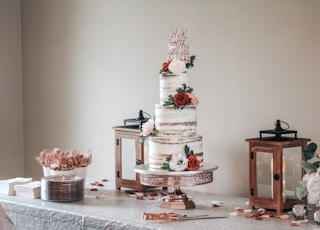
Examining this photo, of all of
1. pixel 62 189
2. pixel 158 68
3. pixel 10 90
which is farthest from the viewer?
pixel 10 90

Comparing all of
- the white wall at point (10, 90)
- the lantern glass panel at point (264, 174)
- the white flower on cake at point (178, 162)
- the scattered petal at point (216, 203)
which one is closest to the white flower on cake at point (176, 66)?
the white flower on cake at point (178, 162)

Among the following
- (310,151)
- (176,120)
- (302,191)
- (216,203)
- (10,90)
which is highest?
(10,90)

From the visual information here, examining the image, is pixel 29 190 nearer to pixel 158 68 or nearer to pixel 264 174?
pixel 158 68

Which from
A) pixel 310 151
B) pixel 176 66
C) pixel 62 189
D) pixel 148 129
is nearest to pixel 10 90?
pixel 62 189

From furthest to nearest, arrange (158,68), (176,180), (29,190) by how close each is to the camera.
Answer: (158,68), (29,190), (176,180)

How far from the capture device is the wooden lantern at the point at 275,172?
2.77 m

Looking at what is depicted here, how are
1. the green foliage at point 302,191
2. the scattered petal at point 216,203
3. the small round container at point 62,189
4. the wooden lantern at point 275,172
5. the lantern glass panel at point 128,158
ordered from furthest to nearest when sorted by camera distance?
1. the lantern glass panel at point 128,158
2. the small round container at point 62,189
3. the scattered petal at point 216,203
4. the wooden lantern at point 275,172
5. the green foliage at point 302,191

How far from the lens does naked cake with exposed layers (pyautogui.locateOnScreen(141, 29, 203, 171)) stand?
2910 millimetres

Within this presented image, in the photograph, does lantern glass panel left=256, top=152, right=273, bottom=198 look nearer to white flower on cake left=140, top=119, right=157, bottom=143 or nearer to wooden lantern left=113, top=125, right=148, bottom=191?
white flower on cake left=140, top=119, right=157, bottom=143

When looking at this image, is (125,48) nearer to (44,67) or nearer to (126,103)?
(126,103)

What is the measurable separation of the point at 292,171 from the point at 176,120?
54 centimetres

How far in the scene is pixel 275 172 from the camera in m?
2.77

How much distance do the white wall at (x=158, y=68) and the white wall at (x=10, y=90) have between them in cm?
5

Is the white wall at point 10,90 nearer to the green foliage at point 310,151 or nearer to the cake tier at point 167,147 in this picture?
the cake tier at point 167,147
